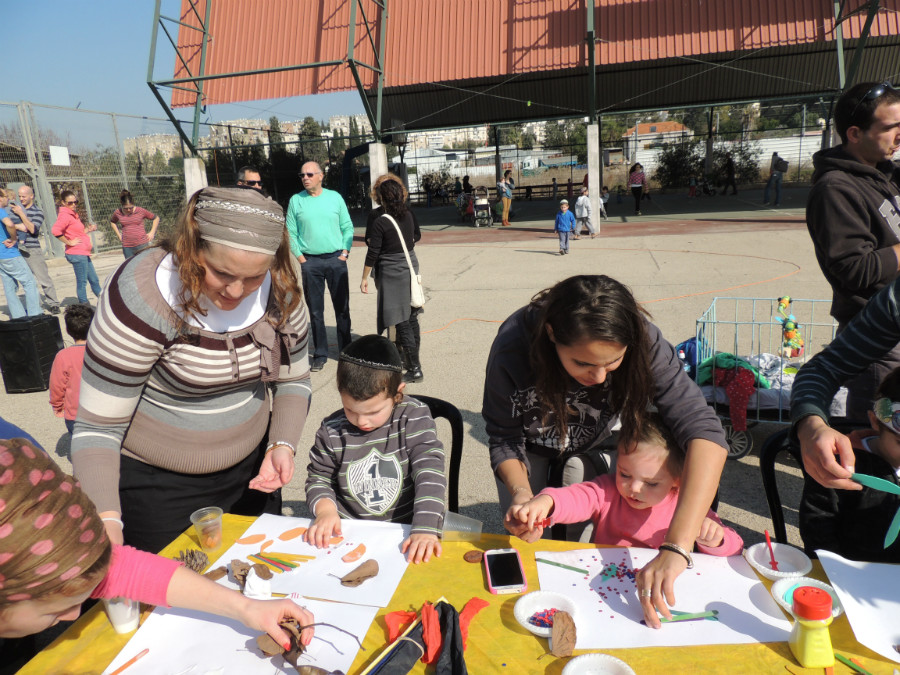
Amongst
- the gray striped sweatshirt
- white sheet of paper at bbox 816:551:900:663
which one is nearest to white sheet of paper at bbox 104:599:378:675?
the gray striped sweatshirt

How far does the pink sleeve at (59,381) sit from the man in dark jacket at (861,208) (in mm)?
4115

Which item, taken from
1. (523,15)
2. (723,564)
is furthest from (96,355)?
(523,15)

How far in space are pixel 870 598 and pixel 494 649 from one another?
3.13 ft

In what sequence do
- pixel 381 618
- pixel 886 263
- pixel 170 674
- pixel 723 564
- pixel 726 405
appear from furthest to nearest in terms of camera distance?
pixel 726 405
pixel 886 263
pixel 723 564
pixel 381 618
pixel 170 674

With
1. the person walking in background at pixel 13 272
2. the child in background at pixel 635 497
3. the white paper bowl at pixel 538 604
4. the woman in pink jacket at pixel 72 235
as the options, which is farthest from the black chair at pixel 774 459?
the woman in pink jacket at pixel 72 235

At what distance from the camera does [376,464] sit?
222 centimetres

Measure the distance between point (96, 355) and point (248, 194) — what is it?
65 cm

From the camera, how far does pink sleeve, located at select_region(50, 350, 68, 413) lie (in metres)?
3.62

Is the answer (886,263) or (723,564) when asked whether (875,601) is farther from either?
(886,263)

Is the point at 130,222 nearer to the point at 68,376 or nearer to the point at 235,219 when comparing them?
the point at 68,376

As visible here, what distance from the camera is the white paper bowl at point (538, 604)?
1.50 m

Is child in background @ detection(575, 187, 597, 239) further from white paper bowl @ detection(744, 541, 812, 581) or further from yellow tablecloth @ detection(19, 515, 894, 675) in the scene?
yellow tablecloth @ detection(19, 515, 894, 675)

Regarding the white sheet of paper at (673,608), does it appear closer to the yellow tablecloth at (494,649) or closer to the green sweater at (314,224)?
the yellow tablecloth at (494,649)

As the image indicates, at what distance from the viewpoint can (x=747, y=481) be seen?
356 centimetres
